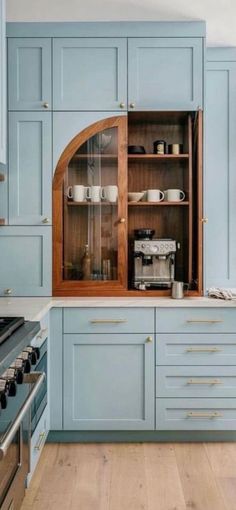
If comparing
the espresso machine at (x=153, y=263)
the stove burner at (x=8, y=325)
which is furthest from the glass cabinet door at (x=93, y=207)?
the stove burner at (x=8, y=325)

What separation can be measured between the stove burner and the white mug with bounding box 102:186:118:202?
3.87ft

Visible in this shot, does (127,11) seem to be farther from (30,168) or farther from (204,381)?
(204,381)

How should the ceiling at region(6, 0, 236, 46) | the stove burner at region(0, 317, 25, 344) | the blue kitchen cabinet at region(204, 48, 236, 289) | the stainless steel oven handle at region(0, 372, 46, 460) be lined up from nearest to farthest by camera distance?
1. the stainless steel oven handle at region(0, 372, 46, 460)
2. the stove burner at region(0, 317, 25, 344)
3. the ceiling at region(6, 0, 236, 46)
4. the blue kitchen cabinet at region(204, 48, 236, 289)

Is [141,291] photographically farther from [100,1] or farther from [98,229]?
[100,1]

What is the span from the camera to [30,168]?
3.17 meters

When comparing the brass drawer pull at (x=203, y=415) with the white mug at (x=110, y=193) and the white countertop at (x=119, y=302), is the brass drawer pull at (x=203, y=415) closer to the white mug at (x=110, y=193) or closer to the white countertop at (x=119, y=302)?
the white countertop at (x=119, y=302)

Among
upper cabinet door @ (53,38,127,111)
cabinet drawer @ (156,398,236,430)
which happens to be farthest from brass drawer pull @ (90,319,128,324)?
upper cabinet door @ (53,38,127,111)

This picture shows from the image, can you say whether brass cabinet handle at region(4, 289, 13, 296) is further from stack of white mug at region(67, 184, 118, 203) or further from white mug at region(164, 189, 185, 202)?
white mug at region(164, 189, 185, 202)

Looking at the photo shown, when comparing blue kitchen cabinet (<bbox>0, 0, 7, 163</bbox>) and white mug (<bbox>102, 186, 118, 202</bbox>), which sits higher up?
blue kitchen cabinet (<bbox>0, 0, 7, 163</bbox>)

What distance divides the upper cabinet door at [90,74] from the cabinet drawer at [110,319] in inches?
48.5

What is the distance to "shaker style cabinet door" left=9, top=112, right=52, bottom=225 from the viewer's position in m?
3.15

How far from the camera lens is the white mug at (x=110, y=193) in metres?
3.19

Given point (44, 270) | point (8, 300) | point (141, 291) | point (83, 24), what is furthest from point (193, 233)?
point (83, 24)

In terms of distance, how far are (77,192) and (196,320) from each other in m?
1.06
